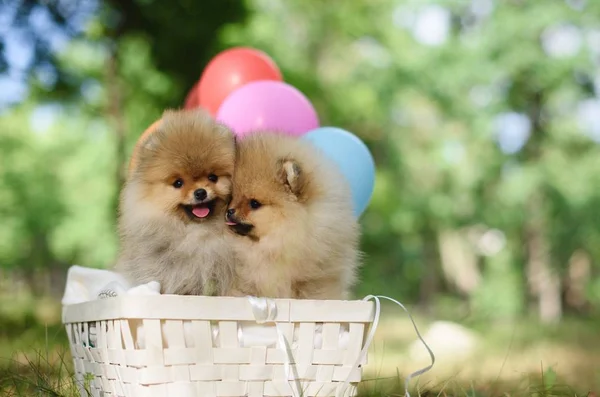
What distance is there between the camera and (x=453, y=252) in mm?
15531

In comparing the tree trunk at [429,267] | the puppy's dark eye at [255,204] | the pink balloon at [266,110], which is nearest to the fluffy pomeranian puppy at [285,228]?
the puppy's dark eye at [255,204]

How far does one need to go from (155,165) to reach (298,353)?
2.28 feet

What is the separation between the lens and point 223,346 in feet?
5.79

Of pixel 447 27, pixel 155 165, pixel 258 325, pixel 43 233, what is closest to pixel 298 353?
pixel 258 325

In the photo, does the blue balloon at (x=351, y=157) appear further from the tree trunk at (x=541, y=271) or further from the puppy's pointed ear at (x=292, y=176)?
the tree trunk at (x=541, y=271)

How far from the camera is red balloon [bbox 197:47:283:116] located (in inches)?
147

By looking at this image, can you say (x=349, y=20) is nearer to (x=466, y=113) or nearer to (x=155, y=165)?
(x=466, y=113)

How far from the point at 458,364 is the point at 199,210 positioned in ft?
8.80

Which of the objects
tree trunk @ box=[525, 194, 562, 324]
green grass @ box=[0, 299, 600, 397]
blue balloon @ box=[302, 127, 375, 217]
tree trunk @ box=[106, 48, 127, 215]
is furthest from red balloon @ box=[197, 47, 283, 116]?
tree trunk @ box=[525, 194, 562, 324]

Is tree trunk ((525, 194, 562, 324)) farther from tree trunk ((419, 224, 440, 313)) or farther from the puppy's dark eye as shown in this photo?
the puppy's dark eye

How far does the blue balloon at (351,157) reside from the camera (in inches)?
115

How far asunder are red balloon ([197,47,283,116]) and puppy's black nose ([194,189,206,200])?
178 centimetres

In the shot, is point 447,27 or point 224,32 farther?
point 447,27

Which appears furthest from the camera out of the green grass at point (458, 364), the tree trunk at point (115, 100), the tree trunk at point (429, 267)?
the tree trunk at point (429, 267)
